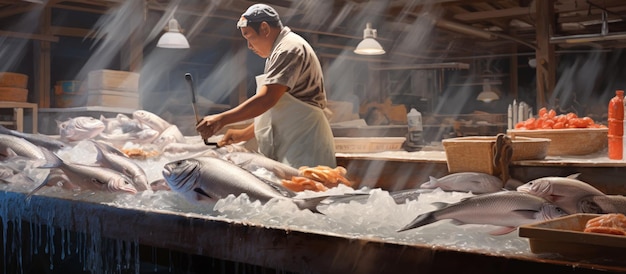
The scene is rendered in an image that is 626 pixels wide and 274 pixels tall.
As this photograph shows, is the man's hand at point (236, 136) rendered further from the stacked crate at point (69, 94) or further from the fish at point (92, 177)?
the stacked crate at point (69, 94)

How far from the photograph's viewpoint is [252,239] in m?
2.26

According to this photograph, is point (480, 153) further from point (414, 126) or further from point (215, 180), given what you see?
point (414, 126)

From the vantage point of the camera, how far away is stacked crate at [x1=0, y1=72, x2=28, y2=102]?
859 cm

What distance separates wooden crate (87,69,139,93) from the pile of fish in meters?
3.49

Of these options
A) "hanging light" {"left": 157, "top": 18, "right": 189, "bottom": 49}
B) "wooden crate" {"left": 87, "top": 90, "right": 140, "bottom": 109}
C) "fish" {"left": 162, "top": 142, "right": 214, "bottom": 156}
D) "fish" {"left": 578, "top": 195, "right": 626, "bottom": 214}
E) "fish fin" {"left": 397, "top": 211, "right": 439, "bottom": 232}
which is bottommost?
"fish fin" {"left": 397, "top": 211, "right": 439, "bottom": 232}

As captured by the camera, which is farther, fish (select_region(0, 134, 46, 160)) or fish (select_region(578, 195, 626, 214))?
fish (select_region(0, 134, 46, 160))

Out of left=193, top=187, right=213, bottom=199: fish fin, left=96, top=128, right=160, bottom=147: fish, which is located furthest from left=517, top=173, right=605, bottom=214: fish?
left=96, top=128, right=160, bottom=147: fish

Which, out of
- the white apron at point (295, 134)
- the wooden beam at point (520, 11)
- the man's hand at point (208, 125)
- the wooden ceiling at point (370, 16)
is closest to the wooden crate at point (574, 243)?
the man's hand at point (208, 125)

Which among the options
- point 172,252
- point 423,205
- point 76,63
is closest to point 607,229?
point 423,205

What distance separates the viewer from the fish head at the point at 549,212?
79.8 inches

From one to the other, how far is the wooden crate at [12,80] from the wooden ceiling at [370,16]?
1076 millimetres

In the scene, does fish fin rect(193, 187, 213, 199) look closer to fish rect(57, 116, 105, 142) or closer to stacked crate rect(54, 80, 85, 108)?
fish rect(57, 116, 105, 142)

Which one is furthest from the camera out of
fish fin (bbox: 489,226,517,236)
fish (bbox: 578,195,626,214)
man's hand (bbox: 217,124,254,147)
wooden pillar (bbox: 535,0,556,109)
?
wooden pillar (bbox: 535,0,556,109)

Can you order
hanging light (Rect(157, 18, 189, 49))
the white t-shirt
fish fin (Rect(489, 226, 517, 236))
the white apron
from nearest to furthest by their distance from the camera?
fish fin (Rect(489, 226, 517, 236)) < the white t-shirt < the white apron < hanging light (Rect(157, 18, 189, 49))
